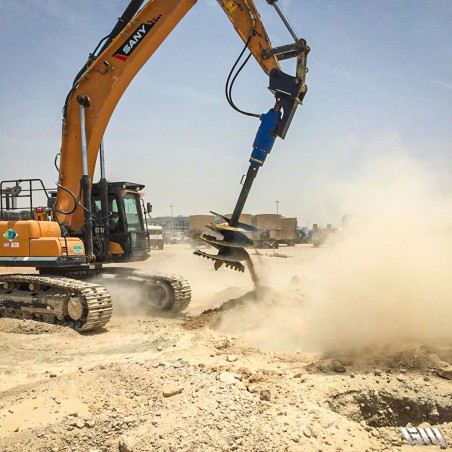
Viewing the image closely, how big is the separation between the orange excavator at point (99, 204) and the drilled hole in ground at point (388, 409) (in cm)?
347

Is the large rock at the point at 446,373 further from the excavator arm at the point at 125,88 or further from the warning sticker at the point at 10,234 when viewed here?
the warning sticker at the point at 10,234

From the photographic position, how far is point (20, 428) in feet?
12.4

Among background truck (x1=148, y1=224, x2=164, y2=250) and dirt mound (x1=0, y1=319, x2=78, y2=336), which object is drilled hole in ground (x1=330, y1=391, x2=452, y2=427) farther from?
background truck (x1=148, y1=224, x2=164, y2=250)

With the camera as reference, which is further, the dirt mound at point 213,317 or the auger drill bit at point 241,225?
the dirt mound at point 213,317

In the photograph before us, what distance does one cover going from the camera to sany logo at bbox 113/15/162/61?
27.1 feet

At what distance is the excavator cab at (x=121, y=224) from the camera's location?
928 centimetres

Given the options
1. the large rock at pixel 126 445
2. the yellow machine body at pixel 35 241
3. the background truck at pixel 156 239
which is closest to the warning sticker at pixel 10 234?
the yellow machine body at pixel 35 241

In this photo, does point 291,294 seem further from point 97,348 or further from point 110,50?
point 110,50

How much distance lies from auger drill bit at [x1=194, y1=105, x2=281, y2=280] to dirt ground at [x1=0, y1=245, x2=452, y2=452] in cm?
131

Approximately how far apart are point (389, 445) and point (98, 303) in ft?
17.0

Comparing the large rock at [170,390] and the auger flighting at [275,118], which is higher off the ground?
the auger flighting at [275,118]

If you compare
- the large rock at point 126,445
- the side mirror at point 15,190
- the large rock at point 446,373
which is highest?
the side mirror at point 15,190

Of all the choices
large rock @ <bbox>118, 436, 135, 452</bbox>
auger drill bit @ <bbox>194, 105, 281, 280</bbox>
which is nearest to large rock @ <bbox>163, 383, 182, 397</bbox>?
large rock @ <bbox>118, 436, 135, 452</bbox>

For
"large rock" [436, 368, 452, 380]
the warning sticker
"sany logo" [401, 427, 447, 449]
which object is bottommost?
"sany logo" [401, 427, 447, 449]
